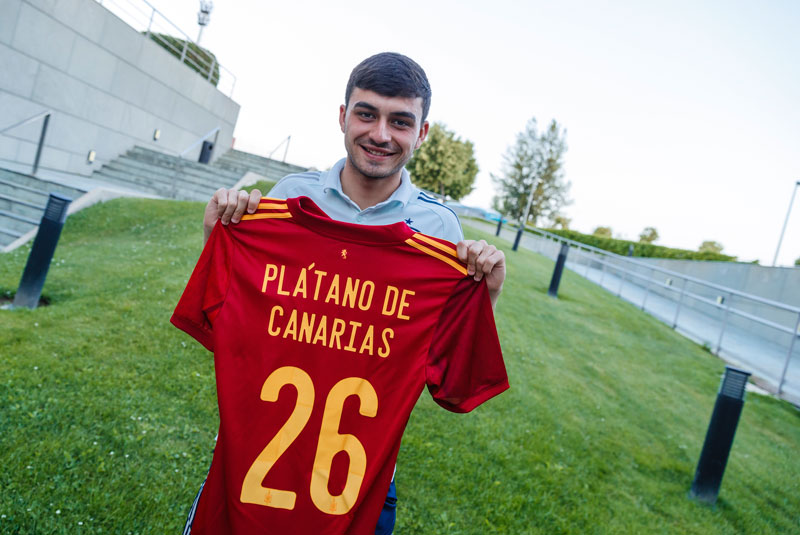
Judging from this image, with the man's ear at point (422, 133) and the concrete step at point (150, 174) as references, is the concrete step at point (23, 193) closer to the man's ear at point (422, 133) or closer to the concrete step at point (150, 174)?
the concrete step at point (150, 174)

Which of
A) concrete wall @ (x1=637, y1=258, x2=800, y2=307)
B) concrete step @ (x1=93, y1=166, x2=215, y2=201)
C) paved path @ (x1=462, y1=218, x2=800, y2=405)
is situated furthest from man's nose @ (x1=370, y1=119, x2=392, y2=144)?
concrete wall @ (x1=637, y1=258, x2=800, y2=307)

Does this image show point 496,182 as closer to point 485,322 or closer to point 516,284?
point 516,284

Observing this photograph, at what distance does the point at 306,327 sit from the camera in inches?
73.0

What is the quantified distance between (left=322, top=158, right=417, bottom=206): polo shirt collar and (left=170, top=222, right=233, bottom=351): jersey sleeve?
470 mm

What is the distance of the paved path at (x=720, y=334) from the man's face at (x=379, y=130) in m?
9.20

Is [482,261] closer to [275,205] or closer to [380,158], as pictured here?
[380,158]

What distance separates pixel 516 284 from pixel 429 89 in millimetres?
10546

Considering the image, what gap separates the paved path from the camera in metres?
8.86

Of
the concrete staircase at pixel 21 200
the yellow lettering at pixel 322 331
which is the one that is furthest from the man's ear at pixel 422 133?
the concrete staircase at pixel 21 200

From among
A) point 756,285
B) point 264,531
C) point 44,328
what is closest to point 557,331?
point 44,328

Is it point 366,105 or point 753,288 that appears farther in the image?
point 753,288

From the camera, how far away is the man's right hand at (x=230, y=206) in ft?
6.28

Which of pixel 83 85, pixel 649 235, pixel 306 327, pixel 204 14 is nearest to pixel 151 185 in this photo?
pixel 83 85

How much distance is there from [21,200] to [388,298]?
1010 centimetres
